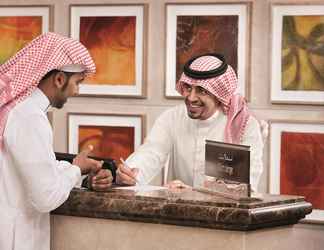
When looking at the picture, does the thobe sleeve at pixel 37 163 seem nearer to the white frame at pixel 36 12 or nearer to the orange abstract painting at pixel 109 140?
the orange abstract painting at pixel 109 140

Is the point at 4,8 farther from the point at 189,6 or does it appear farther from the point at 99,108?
the point at 189,6

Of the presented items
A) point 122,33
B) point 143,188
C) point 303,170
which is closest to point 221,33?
point 122,33

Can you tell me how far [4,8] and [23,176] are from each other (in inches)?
149

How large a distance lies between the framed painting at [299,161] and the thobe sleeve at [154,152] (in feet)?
4.18

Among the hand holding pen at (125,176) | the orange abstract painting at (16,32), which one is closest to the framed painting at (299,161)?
the hand holding pen at (125,176)

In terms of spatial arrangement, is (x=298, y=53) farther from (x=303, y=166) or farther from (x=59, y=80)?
(x=59, y=80)

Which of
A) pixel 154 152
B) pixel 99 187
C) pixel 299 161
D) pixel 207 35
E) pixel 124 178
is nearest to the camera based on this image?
pixel 99 187

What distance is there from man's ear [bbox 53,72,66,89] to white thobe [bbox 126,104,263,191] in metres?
1.21

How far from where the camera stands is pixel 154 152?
472cm

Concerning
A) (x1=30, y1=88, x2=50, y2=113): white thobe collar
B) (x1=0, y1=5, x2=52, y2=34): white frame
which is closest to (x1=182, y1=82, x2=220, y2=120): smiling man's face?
(x1=30, y1=88, x2=50, y2=113): white thobe collar

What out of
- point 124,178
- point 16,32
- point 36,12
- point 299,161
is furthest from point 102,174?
point 16,32

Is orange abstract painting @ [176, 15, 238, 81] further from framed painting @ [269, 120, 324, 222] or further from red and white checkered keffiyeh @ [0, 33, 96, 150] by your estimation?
red and white checkered keffiyeh @ [0, 33, 96, 150]

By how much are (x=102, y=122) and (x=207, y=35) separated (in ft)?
3.72

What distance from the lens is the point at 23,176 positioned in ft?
10.1
